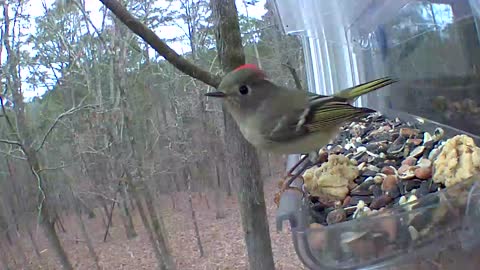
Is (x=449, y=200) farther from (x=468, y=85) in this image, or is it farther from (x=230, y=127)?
(x=230, y=127)

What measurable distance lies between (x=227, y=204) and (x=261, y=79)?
3062 mm

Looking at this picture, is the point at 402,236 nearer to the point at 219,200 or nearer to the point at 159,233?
the point at 159,233

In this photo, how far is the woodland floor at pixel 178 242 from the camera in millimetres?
3508

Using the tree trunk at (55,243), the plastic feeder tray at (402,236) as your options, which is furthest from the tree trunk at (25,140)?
the plastic feeder tray at (402,236)

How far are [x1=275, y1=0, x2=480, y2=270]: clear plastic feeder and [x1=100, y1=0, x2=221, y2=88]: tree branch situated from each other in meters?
0.37

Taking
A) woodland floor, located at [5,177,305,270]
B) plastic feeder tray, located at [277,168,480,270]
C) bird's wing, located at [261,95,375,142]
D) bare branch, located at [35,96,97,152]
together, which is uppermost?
bare branch, located at [35,96,97,152]

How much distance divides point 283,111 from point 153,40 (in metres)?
0.94

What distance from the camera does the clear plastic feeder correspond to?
43 cm

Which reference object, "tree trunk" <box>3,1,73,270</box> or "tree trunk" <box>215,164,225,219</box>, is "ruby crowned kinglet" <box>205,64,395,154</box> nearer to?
"tree trunk" <box>3,1,73,270</box>

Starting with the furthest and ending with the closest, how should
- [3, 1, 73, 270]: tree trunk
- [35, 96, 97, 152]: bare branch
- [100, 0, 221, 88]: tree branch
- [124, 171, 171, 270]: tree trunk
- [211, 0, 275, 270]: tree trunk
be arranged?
[124, 171, 171, 270]: tree trunk, [35, 96, 97, 152]: bare branch, [3, 1, 73, 270]: tree trunk, [211, 0, 275, 270]: tree trunk, [100, 0, 221, 88]: tree branch

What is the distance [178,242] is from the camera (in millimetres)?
3688

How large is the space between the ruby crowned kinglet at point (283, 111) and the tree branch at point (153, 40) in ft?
2.59

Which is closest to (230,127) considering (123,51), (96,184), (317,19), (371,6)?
(317,19)

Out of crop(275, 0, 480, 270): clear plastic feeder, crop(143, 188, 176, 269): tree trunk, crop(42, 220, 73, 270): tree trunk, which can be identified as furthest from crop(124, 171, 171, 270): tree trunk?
crop(275, 0, 480, 270): clear plastic feeder
